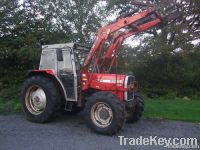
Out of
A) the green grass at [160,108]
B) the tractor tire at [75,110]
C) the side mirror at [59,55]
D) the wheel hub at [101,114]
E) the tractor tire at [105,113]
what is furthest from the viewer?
the green grass at [160,108]

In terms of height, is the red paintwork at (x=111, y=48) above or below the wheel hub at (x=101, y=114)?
above

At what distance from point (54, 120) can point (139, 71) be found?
7.73 m

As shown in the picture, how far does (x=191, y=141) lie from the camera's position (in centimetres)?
793

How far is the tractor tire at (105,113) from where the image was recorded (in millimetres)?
8336

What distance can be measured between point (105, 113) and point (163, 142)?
173cm

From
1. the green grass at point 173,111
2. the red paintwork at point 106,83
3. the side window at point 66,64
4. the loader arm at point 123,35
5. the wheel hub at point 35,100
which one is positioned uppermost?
the loader arm at point 123,35

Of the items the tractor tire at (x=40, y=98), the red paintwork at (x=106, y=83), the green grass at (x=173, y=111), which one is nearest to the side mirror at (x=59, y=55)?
the tractor tire at (x=40, y=98)

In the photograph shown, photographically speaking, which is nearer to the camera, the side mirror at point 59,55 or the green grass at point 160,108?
the side mirror at point 59,55

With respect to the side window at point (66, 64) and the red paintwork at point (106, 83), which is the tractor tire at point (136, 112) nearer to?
the red paintwork at point (106, 83)

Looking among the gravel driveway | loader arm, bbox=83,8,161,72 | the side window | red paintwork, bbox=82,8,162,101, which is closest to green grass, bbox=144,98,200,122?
the gravel driveway

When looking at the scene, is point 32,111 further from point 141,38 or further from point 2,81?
point 141,38

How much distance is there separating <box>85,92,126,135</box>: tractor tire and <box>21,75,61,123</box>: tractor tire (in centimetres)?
131

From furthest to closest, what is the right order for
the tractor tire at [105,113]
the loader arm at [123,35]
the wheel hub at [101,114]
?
the loader arm at [123,35]
the wheel hub at [101,114]
the tractor tire at [105,113]

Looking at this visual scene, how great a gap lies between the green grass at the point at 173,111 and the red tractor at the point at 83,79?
1.46 m
